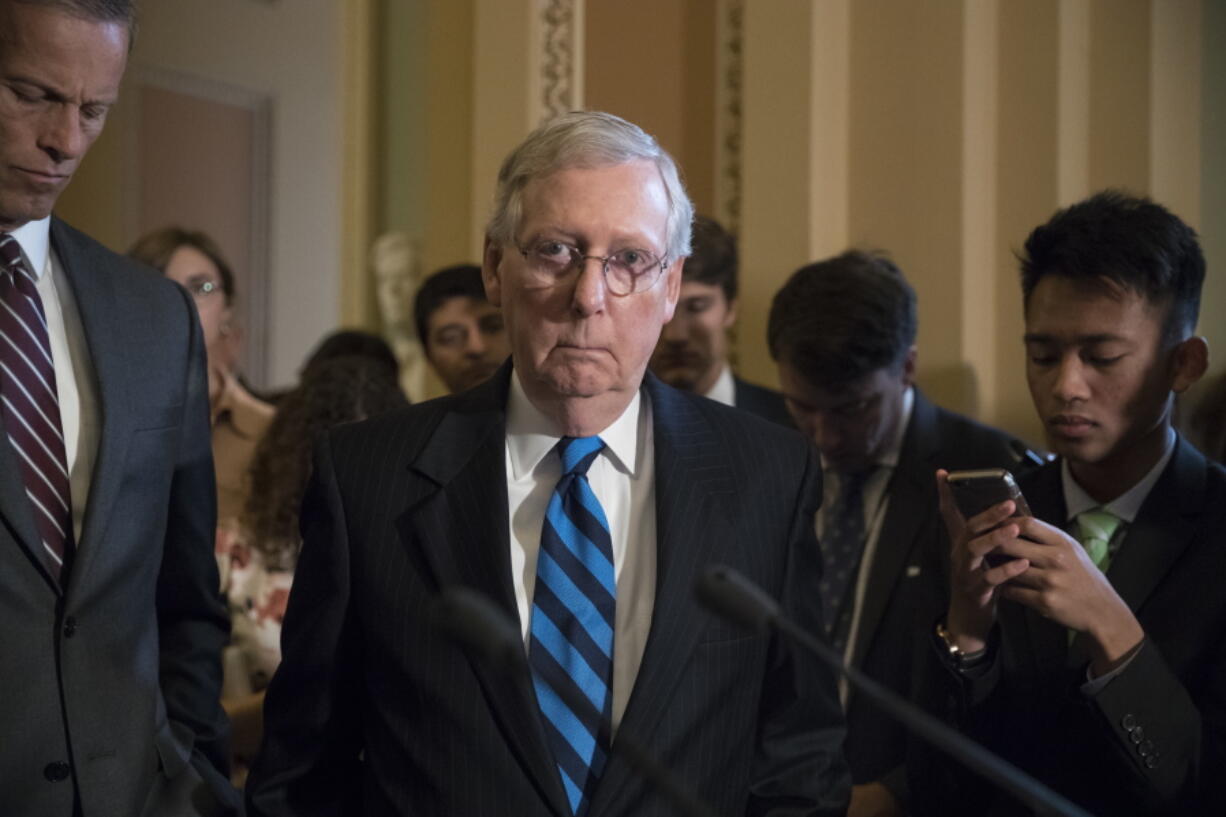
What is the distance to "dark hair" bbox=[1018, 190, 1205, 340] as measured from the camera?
7.36 feet

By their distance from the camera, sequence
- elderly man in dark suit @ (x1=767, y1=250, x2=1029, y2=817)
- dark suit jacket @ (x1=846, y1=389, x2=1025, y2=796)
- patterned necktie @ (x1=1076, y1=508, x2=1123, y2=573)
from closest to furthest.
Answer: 1. patterned necktie @ (x1=1076, y1=508, x2=1123, y2=573)
2. dark suit jacket @ (x1=846, y1=389, x2=1025, y2=796)
3. elderly man in dark suit @ (x1=767, y1=250, x2=1029, y2=817)

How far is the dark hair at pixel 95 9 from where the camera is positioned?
1924mm

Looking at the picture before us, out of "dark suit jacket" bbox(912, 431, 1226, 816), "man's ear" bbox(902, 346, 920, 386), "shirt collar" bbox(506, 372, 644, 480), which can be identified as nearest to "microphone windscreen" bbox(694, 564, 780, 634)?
"shirt collar" bbox(506, 372, 644, 480)

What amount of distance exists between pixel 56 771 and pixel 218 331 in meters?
2.02

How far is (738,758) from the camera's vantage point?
182cm

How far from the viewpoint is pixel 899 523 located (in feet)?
9.48

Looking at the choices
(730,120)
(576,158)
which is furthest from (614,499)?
(730,120)

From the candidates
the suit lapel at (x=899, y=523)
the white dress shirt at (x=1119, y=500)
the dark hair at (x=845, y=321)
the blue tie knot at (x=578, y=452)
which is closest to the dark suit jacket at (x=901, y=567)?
the suit lapel at (x=899, y=523)

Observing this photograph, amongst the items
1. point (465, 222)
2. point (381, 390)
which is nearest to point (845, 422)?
point (381, 390)

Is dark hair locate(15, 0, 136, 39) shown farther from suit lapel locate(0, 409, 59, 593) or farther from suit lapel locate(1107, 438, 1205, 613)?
suit lapel locate(1107, 438, 1205, 613)

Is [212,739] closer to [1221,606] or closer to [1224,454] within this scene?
[1221,606]

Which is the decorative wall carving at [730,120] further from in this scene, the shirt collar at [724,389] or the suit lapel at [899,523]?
the suit lapel at [899,523]

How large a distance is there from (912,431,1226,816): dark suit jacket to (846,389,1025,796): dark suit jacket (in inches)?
15.7

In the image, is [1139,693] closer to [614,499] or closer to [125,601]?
[614,499]
